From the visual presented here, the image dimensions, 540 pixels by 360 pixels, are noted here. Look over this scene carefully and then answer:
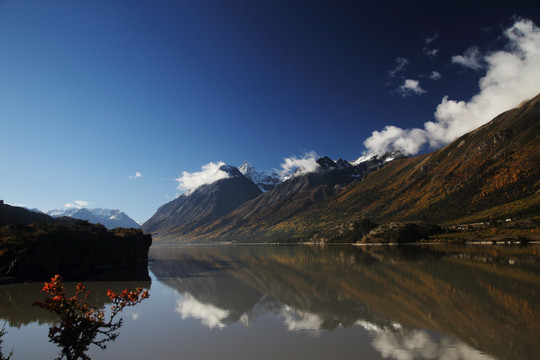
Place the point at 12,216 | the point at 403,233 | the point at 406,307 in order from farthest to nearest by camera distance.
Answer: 1. the point at 403,233
2. the point at 12,216
3. the point at 406,307

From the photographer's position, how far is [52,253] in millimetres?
64812

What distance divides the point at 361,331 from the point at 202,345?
1119 centimetres

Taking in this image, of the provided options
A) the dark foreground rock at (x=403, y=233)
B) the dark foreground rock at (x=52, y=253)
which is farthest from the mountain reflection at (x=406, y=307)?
the dark foreground rock at (x=403, y=233)

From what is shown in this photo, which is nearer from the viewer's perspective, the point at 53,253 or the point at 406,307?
the point at 406,307

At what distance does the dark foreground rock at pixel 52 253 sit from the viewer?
6138cm

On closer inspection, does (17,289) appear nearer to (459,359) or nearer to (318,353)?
(318,353)

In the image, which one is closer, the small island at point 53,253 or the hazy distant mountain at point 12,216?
the small island at point 53,253

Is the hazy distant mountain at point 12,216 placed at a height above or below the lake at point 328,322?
above

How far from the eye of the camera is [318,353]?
1841 centimetres

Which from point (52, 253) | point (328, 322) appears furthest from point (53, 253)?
point (328, 322)

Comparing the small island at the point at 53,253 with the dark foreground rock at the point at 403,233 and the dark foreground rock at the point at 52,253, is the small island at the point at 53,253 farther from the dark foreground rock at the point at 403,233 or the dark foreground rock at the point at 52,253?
the dark foreground rock at the point at 403,233

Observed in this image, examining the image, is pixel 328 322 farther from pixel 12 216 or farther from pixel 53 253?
pixel 12 216

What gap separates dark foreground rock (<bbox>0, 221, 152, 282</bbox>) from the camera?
61.4 m

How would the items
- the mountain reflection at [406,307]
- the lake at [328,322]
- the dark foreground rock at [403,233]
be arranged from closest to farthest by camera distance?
the lake at [328,322], the mountain reflection at [406,307], the dark foreground rock at [403,233]
